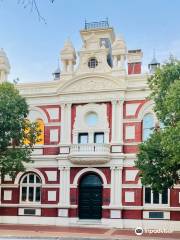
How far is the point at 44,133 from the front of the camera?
29.9m

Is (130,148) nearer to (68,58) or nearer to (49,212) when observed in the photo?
(49,212)

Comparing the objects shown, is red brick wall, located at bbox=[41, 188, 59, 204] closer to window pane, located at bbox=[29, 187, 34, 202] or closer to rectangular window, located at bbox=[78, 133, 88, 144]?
window pane, located at bbox=[29, 187, 34, 202]

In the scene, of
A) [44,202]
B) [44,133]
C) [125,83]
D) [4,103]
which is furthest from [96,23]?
[44,202]

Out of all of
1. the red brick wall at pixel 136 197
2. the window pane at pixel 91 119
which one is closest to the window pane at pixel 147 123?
the window pane at pixel 91 119

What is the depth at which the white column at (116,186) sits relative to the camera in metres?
27.5

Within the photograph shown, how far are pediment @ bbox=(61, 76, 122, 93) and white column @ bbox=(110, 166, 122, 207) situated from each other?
5483 mm

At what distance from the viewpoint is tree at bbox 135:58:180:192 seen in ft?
68.2

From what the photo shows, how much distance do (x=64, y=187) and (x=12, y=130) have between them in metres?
6.21

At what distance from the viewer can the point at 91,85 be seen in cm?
2939

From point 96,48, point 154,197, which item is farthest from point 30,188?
point 96,48

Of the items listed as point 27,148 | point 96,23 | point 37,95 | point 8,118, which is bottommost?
point 27,148

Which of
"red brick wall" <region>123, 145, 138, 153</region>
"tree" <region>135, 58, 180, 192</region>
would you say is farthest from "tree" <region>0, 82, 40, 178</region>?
"tree" <region>135, 58, 180, 192</region>

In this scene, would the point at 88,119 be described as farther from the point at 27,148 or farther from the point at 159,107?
the point at 159,107

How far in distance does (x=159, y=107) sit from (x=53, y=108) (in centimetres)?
1038
